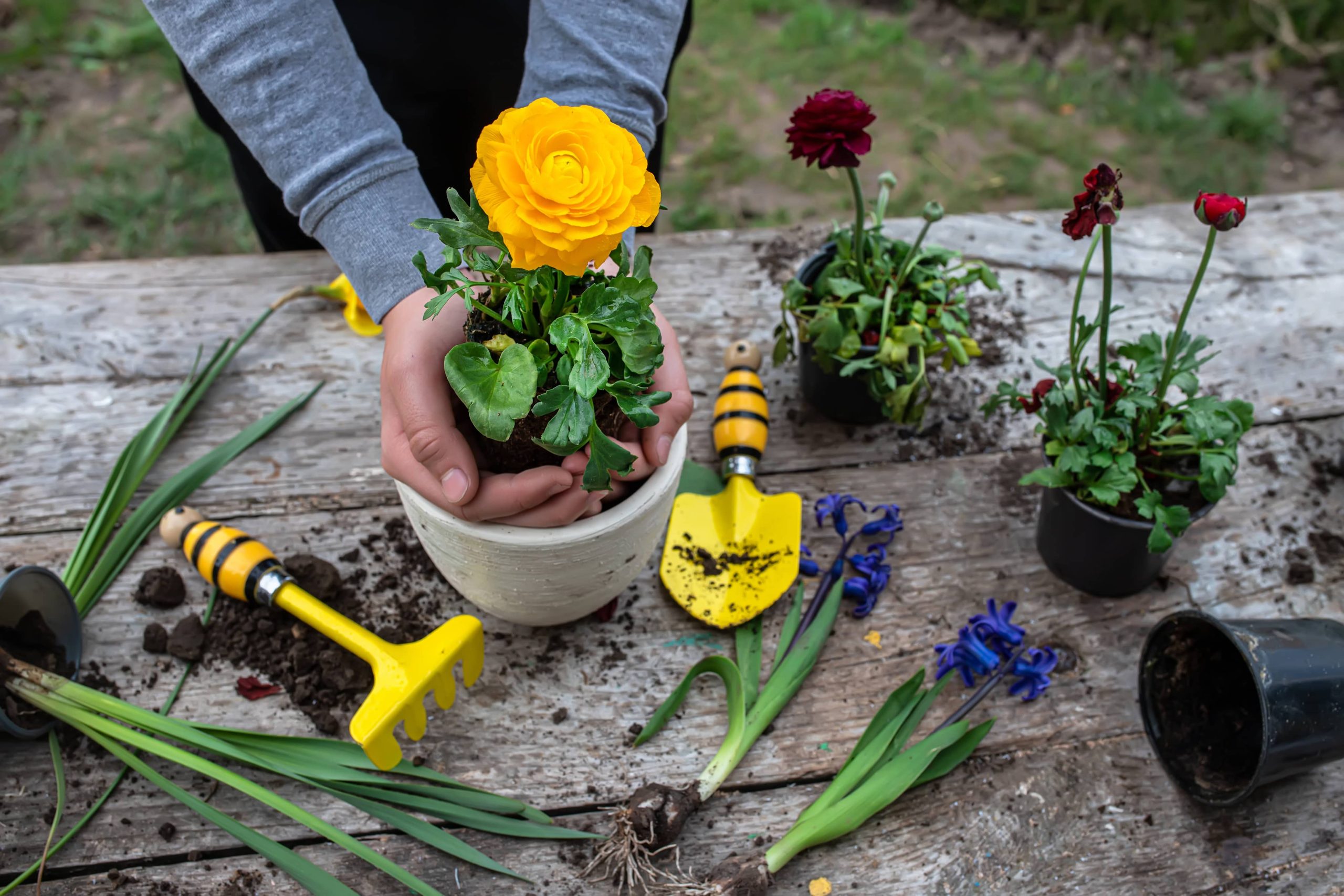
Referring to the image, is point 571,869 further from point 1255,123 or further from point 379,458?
point 1255,123

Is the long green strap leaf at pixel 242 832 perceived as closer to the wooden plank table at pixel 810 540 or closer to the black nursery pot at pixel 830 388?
the wooden plank table at pixel 810 540

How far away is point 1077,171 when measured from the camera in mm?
2777

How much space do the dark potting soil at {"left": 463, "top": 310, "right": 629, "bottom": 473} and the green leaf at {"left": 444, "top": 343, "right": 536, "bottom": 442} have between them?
0.21 ft

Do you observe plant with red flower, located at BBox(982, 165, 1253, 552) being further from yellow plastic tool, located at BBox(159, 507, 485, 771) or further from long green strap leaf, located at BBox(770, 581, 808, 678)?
yellow plastic tool, located at BBox(159, 507, 485, 771)

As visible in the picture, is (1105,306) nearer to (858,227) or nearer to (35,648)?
(858,227)

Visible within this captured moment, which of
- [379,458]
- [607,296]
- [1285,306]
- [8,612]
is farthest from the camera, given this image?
[1285,306]

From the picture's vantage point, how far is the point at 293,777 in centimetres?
111

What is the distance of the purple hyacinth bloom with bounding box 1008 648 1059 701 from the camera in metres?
1.21

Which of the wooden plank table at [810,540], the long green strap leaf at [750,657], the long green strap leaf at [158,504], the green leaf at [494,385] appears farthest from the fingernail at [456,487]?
the long green strap leaf at [158,504]

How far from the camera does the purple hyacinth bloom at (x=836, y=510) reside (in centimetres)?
135

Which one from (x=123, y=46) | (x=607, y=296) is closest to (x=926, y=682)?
(x=607, y=296)

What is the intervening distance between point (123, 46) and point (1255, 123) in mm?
3534

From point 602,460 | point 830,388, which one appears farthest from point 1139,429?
point 602,460

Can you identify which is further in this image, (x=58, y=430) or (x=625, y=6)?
(x=58, y=430)
